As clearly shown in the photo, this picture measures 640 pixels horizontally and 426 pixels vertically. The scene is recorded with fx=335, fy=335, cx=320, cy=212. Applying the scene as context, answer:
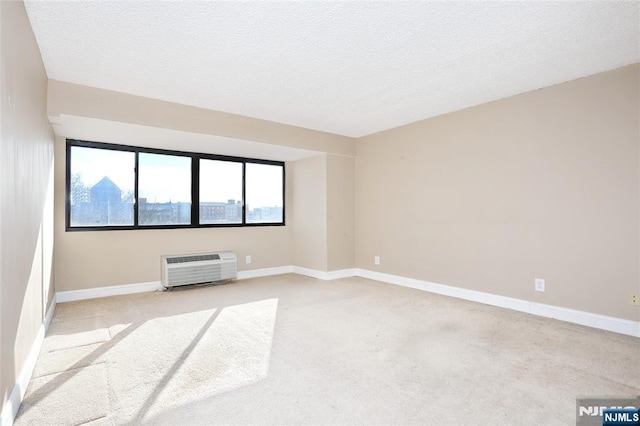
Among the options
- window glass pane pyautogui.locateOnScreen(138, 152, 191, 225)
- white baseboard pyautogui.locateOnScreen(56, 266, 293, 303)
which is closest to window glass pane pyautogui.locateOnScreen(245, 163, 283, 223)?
window glass pane pyautogui.locateOnScreen(138, 152, 191, 225)

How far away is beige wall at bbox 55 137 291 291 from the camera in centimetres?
403

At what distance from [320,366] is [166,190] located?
3.64 metres

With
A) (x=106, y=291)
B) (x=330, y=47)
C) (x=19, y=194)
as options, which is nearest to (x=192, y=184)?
(x=106, y=291)

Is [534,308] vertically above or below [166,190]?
below

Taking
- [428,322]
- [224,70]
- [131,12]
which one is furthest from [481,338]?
[131,12]

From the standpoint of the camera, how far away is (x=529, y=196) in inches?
138

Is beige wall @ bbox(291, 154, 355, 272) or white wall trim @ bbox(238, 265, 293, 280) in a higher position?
beige wall @ bbox(291, 154, 355, 272)

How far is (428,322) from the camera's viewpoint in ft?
10.5

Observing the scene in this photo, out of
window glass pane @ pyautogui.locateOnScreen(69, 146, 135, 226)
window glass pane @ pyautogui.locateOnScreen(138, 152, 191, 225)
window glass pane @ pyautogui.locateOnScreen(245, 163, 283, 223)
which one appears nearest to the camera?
window glass pane @ pyautogui.locateOnScreen(69, 146, 135, 226)

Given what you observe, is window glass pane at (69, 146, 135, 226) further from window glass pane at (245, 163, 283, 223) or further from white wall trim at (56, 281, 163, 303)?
window glass pane at (245, 163, 283, 223)

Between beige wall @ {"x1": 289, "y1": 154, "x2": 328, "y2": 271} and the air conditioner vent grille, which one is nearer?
the air conditioner vent grille

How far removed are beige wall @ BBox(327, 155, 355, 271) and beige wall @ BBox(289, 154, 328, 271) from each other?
9 centimetres

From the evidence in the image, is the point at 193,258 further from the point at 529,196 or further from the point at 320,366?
the point at 529,196

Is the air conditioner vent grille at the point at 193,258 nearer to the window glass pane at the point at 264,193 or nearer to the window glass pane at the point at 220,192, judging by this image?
the window glass pane at the point at 220,192
